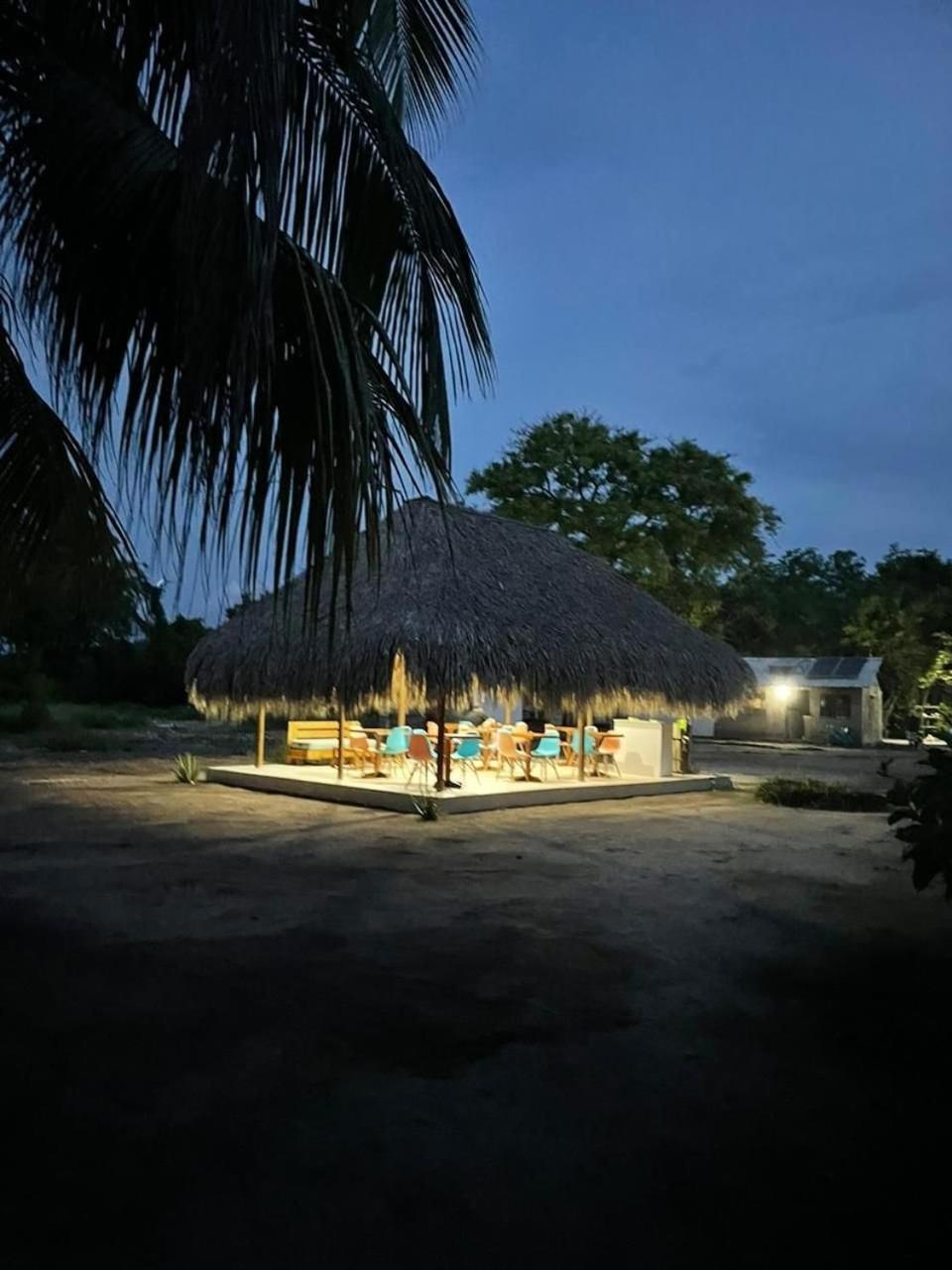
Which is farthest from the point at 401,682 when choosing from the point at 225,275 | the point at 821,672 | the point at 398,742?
the point at 821,672

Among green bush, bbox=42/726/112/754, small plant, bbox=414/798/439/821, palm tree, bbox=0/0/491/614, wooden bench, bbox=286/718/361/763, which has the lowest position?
small plant, bbox=414/798/439/821

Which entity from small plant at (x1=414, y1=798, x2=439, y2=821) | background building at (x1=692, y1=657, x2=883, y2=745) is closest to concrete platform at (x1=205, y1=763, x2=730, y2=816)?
small plant at (x1=414, y1=798, x2=439, y2=821)

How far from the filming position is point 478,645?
44.8ft

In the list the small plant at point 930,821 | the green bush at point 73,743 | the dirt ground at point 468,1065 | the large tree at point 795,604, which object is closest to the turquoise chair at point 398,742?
the dirt ground at point 468,1065

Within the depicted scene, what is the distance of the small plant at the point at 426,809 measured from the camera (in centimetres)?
1262

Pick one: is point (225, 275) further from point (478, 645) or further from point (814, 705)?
point (814, 705)

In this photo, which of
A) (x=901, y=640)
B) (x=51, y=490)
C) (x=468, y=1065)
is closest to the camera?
(x=51, y=490)

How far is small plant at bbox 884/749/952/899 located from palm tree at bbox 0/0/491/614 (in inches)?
101

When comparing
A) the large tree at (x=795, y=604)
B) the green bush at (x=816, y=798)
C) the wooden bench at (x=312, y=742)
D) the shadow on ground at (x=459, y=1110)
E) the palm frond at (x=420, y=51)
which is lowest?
the shadow on ground at (x=459, y=1110)

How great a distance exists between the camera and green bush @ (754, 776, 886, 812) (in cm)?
1436

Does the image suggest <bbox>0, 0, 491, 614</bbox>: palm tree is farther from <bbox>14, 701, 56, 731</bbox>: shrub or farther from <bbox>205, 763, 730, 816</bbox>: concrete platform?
<bbox>14, 701, 56, 731</bbox>: shrub

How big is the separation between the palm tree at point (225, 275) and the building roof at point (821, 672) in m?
29.0

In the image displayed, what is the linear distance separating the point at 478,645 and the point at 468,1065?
9283 mm

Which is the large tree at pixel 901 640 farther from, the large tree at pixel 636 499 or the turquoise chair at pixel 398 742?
the turquoise chair at pixel 398 742
